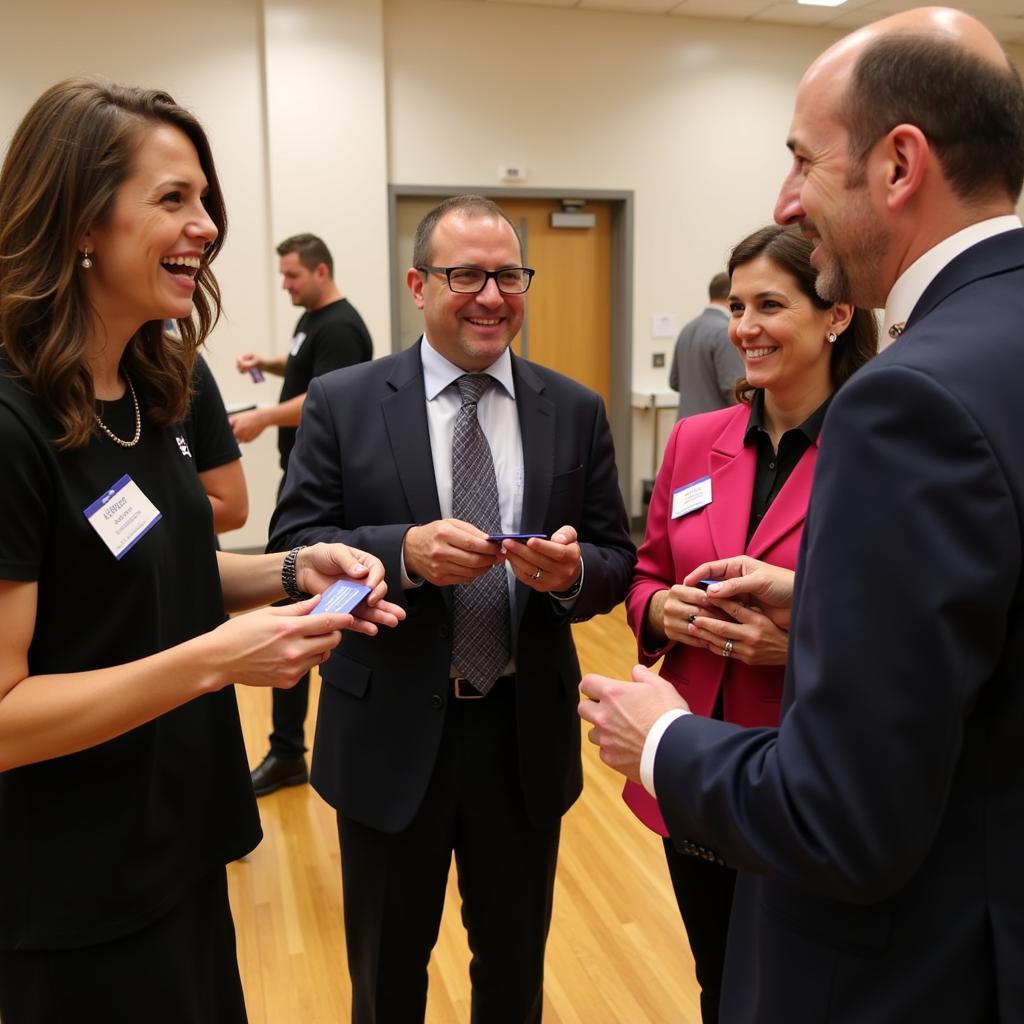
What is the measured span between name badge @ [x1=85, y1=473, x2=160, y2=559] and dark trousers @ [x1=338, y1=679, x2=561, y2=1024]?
0.72 metres

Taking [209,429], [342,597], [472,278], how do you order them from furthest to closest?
[209,429], [472,278], [342,597]

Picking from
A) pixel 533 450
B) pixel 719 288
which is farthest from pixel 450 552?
pixel 719 288

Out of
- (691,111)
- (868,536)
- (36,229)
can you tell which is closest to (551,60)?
(691,111)

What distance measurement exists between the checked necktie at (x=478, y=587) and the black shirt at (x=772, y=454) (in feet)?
1.63

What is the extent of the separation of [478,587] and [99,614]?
2.47ft

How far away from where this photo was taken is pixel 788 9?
22.0 feet

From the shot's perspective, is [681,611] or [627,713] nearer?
[627,713]

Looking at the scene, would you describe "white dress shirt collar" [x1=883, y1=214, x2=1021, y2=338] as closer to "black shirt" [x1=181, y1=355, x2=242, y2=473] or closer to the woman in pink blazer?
the woman in pink blazer

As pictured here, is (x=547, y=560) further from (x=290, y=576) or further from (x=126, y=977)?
(x=126, y=977)

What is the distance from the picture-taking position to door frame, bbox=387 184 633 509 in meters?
6.58

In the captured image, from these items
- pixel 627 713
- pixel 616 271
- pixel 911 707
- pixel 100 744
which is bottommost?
pixel 100 744

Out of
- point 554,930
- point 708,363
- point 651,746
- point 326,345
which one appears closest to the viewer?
point 651,746

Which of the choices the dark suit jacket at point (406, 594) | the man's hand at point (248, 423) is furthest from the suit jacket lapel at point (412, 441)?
the man's hand at point (248, 423)

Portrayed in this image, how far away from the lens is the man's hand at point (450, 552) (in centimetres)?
159
